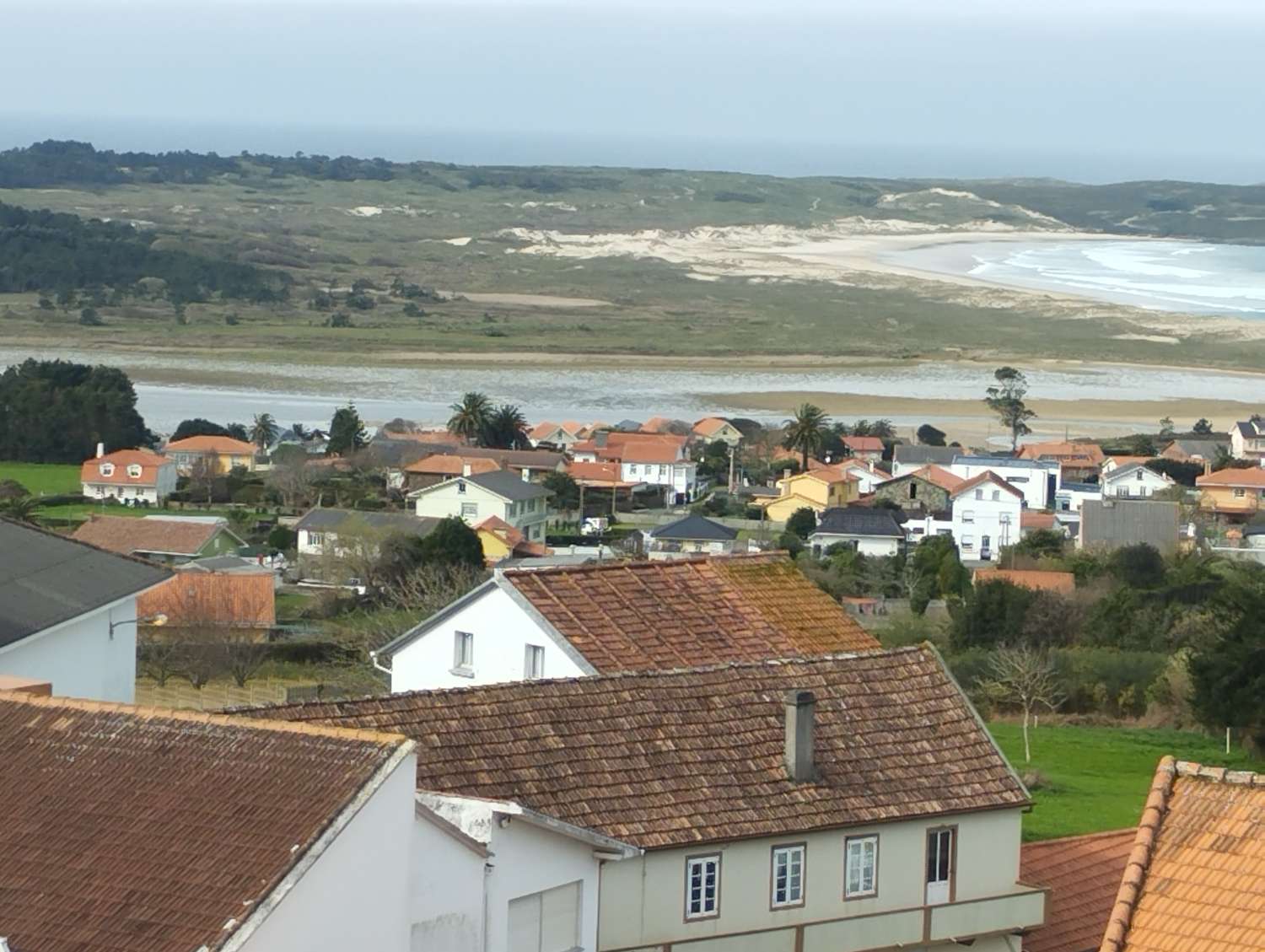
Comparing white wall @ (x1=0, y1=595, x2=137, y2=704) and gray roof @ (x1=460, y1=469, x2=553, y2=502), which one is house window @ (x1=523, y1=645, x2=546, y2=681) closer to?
white wall @ (x1=0, y1=595, x2=137, y2=704)

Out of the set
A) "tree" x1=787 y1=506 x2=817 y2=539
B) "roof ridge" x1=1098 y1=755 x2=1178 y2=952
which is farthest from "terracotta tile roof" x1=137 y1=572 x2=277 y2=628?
"roof ridge" x1=1098 y1=755 x2=1178 y2=952

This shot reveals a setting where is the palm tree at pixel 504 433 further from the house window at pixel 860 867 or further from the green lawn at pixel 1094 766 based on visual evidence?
the house window at pixel 860 867

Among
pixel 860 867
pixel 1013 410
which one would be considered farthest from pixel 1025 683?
pixel 1013 410

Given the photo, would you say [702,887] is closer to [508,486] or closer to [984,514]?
[984,514]

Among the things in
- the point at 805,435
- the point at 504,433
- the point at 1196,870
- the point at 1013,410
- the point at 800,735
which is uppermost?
the point at 1196,870

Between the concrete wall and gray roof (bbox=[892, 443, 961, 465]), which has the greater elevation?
the concrete wall

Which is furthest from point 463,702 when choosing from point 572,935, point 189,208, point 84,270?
point 189,208

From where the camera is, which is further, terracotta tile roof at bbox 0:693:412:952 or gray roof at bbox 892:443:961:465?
gray roof at bbox 892:443:961:465
